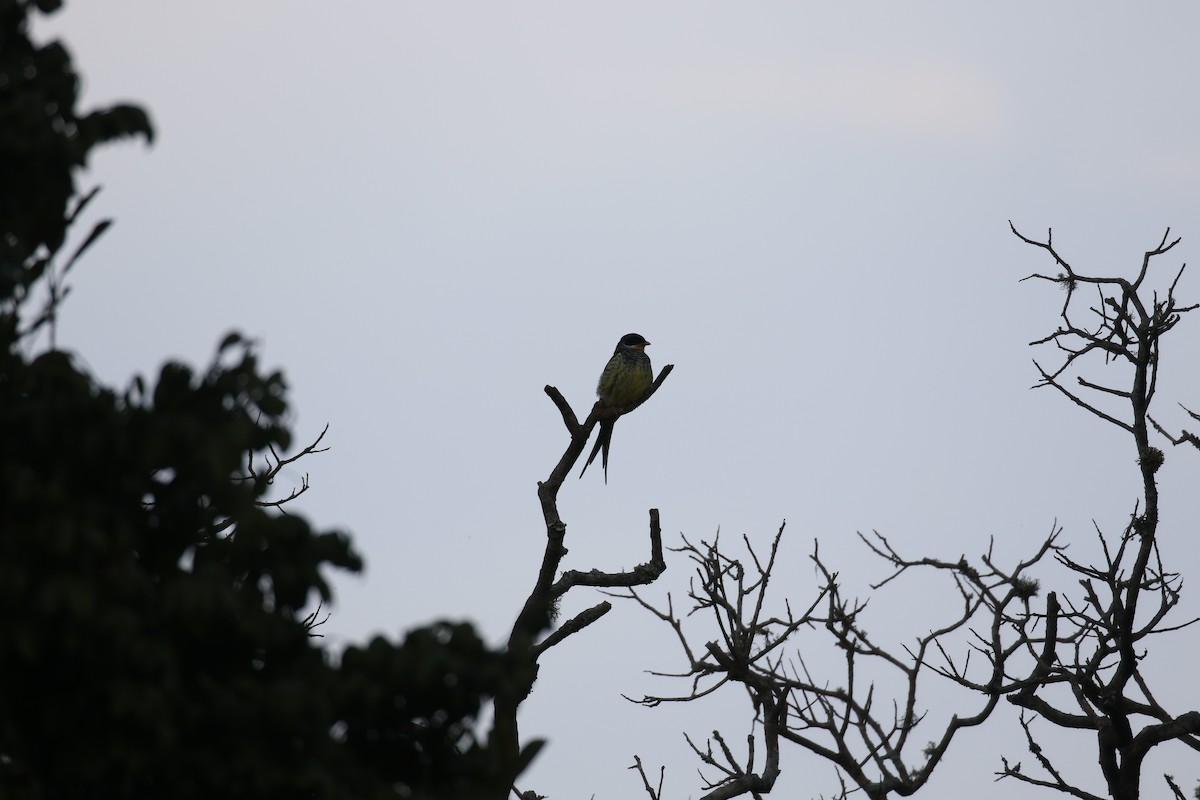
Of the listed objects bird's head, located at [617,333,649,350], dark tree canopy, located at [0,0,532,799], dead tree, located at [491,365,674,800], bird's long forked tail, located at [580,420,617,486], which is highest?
bird's head, located at [617,333,649,350]

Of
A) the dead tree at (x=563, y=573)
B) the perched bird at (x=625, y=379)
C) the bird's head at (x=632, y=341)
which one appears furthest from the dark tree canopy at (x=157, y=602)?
the bird's head at (x=632, y=341)

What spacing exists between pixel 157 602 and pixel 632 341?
8910 millimetres

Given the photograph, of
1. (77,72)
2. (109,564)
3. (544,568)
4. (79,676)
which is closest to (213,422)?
(109,564)

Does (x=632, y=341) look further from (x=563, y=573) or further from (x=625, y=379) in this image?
(x=563, y=573)

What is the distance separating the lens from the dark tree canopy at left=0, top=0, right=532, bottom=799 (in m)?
3.52

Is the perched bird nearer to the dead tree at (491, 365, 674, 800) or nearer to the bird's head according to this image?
the bird's head

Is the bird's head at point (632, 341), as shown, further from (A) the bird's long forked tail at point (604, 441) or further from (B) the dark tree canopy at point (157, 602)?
(B) the dark tree canopy at point (157, 602)

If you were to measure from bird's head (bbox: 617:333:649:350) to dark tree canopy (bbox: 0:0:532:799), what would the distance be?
821 cm

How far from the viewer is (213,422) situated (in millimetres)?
3926

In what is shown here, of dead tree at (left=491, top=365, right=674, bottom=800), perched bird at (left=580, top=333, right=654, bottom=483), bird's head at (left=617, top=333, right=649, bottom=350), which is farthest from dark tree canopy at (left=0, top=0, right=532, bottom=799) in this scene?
bird's head at (left=617, top=333, right=649, bottom=350)

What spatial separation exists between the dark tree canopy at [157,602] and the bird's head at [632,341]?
8208mm

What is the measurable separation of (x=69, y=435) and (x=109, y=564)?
0.41m

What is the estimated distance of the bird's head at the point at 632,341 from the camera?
40.4 ft

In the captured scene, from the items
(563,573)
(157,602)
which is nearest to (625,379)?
(563,573)
